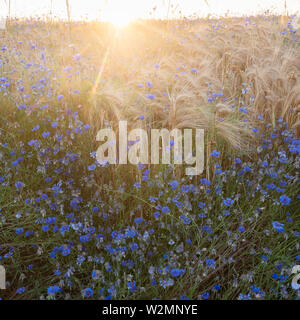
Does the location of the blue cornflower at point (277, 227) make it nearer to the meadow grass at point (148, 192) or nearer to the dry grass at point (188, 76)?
the meadow grass at point (148, 192)

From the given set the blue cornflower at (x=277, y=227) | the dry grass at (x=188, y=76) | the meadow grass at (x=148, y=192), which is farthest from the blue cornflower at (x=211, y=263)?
the dry grass at (x=188, y=76)

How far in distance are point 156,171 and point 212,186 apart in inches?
16.8

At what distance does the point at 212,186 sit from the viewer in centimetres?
233

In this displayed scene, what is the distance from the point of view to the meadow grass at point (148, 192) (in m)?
1.77

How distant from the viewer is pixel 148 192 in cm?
220

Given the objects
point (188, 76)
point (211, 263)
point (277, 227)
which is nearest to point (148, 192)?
point (211, 263)

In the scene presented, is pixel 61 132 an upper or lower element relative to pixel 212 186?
upper

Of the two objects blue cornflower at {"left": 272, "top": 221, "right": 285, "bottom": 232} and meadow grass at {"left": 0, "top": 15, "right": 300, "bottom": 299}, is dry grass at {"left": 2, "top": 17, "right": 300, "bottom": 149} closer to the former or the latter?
meadow grass at {"left": 0, "top": 15, "right": 300, "bottom": 299}

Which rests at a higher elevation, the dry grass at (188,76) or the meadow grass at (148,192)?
the dry grass at (188,76)

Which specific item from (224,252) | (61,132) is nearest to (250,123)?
(224,252)

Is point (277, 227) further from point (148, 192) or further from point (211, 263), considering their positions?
point (148, 192)

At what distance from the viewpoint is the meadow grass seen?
1.77m
